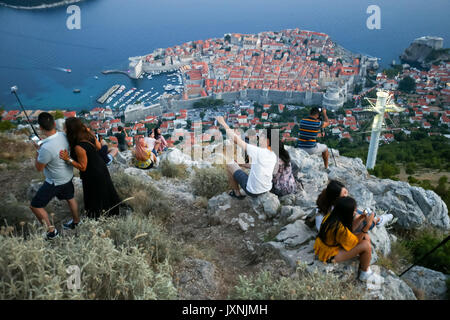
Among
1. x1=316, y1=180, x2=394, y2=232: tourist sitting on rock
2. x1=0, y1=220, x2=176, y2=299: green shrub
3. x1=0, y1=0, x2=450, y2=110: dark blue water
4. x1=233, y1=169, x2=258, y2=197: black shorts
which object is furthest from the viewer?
x1=0, y1=0, x2=450, y2=110: dark blue water

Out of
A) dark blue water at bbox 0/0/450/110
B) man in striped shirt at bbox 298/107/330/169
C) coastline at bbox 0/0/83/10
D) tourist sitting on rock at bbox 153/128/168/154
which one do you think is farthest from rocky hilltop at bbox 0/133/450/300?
coastline at bbox 0/0/83/10

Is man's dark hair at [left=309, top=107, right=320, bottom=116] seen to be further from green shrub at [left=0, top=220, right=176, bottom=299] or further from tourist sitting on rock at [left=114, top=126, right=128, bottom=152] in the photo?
tourist sitting on rock at [left=114, top=126, right=128, bottom=152]

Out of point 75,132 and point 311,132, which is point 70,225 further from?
point 311,132

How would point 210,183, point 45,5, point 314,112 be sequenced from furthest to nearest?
1. point 45,5
2. point 314,112
3. point 210,183

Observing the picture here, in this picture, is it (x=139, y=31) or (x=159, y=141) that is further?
(x=139, y=31)

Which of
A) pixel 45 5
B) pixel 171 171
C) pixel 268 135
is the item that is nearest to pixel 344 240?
pixel 268 135

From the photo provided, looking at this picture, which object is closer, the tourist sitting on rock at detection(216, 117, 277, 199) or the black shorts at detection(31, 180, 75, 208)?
the black shorts at detection(31, 180, 75, 208)

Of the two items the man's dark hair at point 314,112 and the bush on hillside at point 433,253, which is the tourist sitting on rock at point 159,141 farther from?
the bush on hillside at point 433,253
